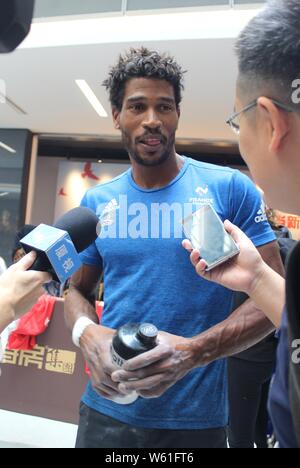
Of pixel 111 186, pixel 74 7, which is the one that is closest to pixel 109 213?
pixel 111 186

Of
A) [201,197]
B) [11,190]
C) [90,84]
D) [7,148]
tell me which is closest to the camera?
[201,197]

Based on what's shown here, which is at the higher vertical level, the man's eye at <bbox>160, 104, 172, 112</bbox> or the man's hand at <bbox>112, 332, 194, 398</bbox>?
the man's eye at <bbox>160, 104, 172, 112</bbox>

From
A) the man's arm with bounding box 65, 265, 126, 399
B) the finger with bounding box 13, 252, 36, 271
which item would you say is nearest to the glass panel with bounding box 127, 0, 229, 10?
the man's arm with bounding box 65, 265, 126, 399

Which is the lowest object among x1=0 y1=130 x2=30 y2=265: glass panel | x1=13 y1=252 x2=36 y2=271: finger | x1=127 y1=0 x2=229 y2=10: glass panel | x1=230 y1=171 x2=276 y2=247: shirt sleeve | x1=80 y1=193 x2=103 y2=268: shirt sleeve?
x1=13 y1=252 x2=36 y2=271: finger

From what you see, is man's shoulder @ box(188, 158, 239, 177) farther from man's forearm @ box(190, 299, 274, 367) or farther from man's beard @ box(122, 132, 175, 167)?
man's forearm @ box(190, 299, 274, 367)

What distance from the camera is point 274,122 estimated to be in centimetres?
56

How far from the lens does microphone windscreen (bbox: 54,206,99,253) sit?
3.04ft

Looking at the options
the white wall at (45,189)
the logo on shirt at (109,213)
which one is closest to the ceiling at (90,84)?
the white wall at (45,189)

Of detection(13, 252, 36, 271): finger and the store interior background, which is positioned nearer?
detection(13, 252, 36, 271): finger

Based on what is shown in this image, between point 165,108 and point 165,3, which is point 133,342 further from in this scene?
point 165,3

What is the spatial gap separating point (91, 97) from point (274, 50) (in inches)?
185
